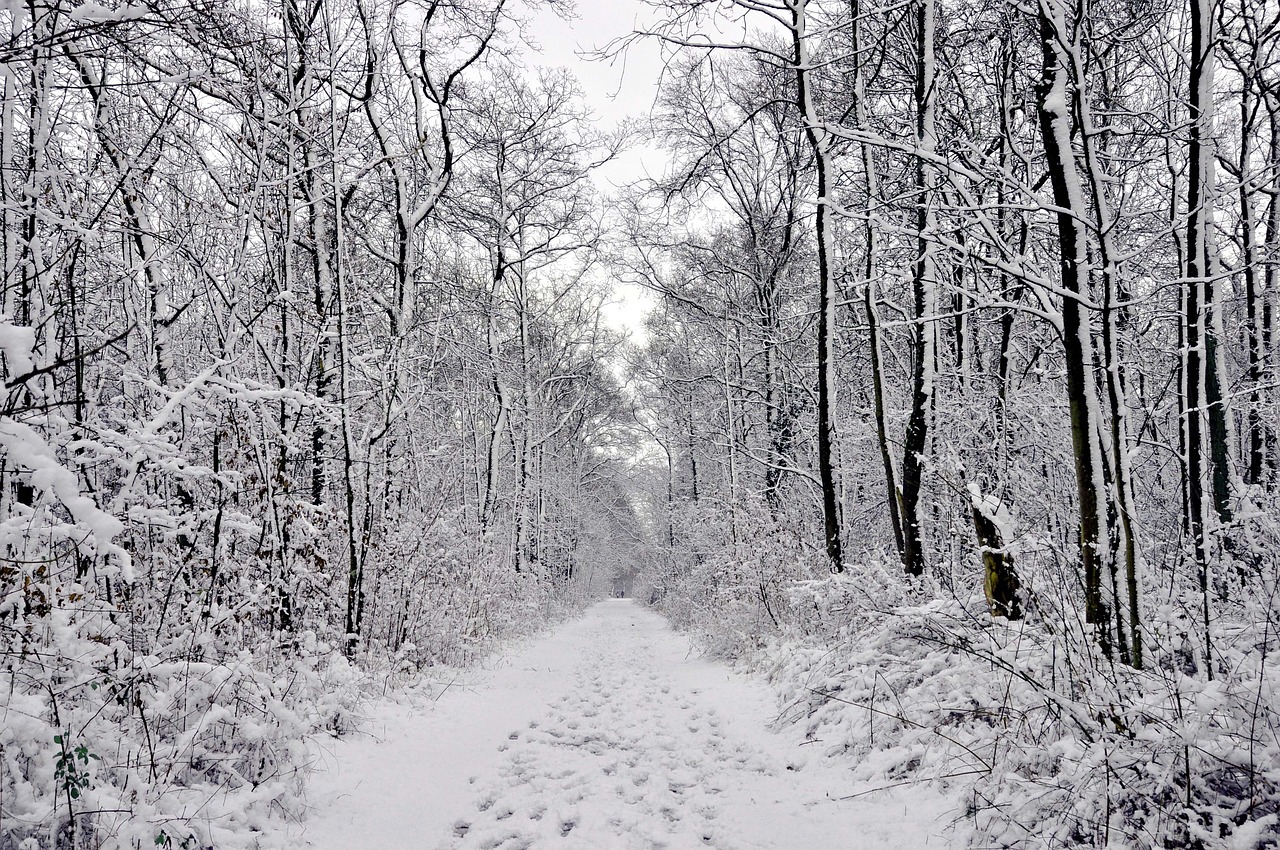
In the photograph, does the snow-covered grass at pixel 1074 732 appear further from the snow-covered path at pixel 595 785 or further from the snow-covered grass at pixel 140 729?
the snow-covered grass at pixel 140 729

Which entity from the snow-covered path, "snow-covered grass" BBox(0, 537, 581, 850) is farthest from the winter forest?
the snow-covered path

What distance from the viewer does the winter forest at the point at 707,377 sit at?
283 centimetres

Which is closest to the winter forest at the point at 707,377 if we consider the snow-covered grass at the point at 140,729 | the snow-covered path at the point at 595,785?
the snow-covered grass at the point at 140,729

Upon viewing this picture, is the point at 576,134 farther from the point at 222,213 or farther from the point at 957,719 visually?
the point at 957,719

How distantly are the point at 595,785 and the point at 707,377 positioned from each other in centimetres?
988

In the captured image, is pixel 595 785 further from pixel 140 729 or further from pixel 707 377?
pixel 707 377

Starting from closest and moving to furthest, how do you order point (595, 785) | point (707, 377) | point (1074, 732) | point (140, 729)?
point (1074, 732) < point (140, 729) < point (595, 785) < point (707, 377)

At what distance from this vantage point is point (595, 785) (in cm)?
411

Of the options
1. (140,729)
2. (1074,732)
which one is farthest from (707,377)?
(140,729)

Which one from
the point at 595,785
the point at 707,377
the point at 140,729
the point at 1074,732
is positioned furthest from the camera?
the point at 707,377

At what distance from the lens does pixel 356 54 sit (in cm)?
780

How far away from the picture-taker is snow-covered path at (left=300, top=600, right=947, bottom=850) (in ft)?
10.8

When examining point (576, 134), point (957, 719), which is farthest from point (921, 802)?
point (576, 134)

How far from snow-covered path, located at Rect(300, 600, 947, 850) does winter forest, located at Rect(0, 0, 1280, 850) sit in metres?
0.18
